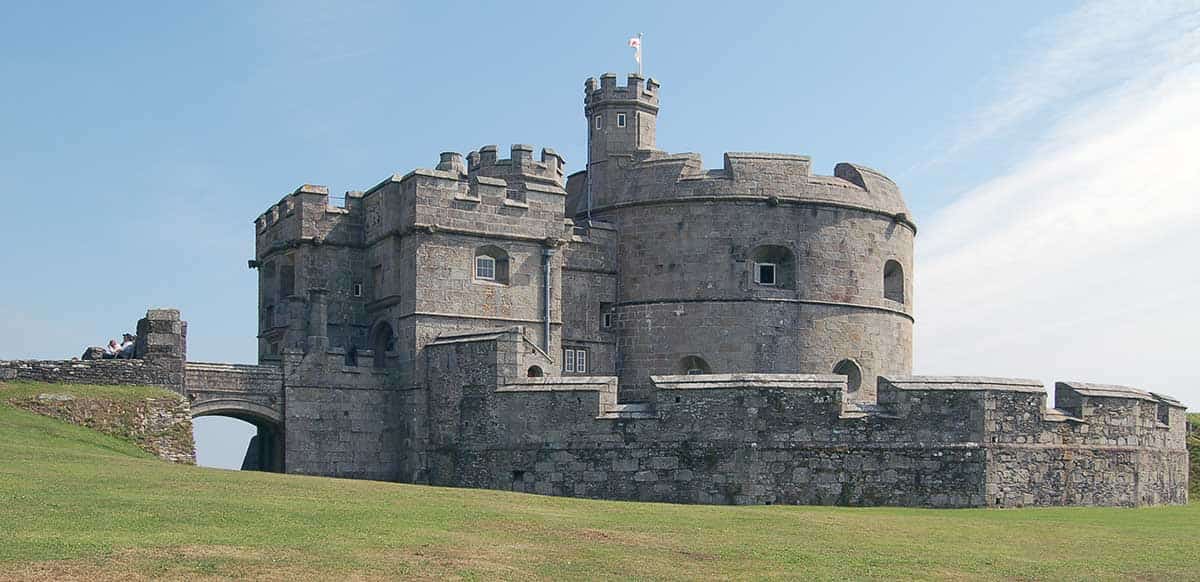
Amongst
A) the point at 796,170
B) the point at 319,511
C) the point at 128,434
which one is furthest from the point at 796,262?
the point at 319,511

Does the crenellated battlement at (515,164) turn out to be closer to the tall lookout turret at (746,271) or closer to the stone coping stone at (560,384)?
the tall lookout turret at (746,271)

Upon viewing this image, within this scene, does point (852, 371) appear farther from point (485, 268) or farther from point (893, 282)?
point (485, 268)

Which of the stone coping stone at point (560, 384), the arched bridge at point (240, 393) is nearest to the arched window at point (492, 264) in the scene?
the stone coping stone at point (560, 384)

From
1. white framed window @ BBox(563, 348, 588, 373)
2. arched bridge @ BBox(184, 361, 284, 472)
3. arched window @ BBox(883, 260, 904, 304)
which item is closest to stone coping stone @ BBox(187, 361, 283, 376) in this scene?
arched bridge @ BBox(184, 361, 284, 472)

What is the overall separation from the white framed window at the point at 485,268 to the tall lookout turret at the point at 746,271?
4479 millimetres

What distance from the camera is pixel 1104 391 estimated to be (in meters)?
33.4

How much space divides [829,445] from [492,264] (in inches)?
475

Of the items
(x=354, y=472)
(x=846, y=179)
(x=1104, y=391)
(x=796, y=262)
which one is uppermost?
(x=846, y=179)

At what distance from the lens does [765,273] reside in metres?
41.8

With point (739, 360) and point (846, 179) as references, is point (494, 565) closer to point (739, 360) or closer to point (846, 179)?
point (739, 360)

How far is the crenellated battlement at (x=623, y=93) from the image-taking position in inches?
1722

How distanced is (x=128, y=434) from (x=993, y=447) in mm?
18984

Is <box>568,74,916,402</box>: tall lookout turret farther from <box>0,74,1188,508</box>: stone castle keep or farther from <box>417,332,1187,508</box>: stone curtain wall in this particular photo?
<box>417,332,1187,508</box>: stone curtain wall

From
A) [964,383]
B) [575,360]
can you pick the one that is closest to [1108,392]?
[964,383]
